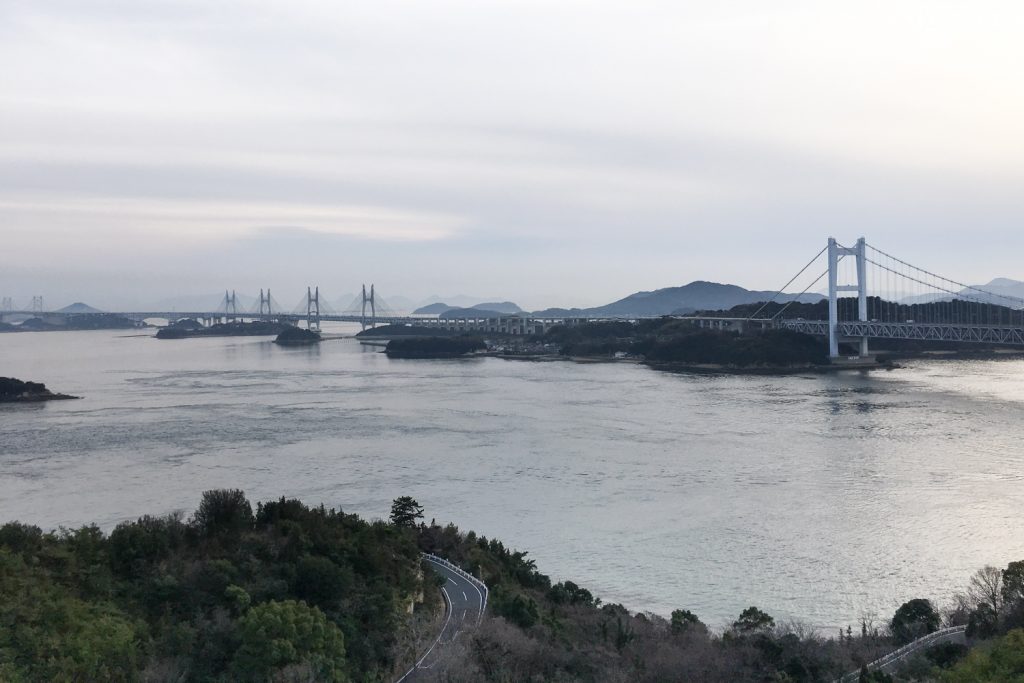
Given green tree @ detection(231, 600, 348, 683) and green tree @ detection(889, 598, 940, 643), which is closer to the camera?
green tree @ detection(231, 600, 348, 683)

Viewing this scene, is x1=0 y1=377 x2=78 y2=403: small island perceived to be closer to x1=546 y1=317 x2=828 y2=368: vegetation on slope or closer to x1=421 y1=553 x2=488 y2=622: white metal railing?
x1=421 y1=553 x2=488 y2=622: white metal railing

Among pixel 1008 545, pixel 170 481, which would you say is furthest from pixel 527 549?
pixel 170 481

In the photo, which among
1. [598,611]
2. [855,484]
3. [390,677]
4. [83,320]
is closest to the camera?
[390,677]

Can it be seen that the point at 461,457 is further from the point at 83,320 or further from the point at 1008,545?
the point at 83,320

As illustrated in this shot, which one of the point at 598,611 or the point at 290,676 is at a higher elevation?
the point at 290,676

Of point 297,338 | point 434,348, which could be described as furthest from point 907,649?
point 297,338

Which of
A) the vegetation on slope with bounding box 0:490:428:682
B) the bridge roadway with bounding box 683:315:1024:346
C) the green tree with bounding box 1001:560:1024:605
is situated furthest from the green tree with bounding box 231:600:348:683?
the bridge roadway with bounding box 683:315:1024:346
